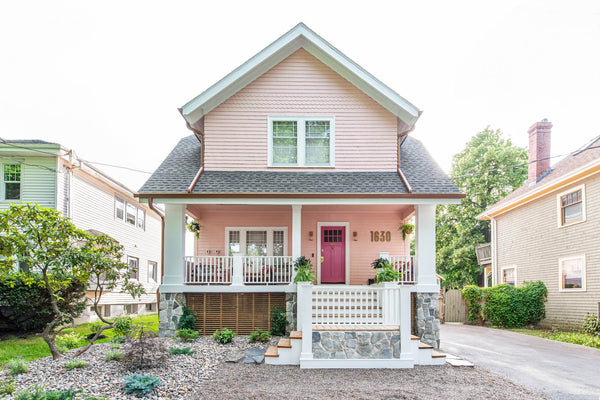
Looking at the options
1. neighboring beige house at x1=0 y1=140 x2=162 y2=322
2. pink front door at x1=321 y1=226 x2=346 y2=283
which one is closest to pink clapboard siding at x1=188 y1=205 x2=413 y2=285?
pink front door at x1=321 y1=226 x2=346 y2=283

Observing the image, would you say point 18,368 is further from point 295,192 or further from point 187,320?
point 295,192

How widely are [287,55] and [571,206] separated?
10939 millimetres

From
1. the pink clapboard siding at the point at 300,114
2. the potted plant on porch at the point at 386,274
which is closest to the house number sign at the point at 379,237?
the pink clapboard siding at the point at 300,114

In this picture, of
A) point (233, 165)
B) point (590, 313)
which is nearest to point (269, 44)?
point (233, 165)

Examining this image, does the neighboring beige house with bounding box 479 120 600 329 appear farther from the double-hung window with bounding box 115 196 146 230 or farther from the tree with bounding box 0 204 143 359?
the double-hung window with bounding box 115 196 146 230

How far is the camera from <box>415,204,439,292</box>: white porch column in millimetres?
10859

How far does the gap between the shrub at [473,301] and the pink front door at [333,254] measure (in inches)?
305

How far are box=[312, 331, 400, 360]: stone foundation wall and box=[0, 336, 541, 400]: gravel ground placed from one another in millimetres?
375

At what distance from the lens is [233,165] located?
39.8 ft

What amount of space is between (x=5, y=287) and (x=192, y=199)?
5.55 meters

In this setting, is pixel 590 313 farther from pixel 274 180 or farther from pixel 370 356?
pixel 274 180

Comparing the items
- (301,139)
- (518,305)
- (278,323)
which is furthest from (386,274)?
(518,305)

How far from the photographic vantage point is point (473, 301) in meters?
18.5

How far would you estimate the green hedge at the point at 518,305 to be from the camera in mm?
16938
